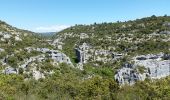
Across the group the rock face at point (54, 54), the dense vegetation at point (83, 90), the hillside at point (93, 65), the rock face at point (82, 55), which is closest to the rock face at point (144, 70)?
the hillside at point (93, 65)

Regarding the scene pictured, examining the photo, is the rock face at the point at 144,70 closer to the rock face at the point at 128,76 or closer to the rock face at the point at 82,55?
the rock face at the point at 128,76

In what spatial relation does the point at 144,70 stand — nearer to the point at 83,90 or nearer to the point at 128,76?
the point at 128,76

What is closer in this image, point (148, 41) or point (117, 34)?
point (148, 41)

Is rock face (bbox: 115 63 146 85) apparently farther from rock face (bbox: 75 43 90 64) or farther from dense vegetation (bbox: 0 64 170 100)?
rock face (bbox: 75 43 90 64)

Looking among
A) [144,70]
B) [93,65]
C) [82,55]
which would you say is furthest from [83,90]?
[82,55]

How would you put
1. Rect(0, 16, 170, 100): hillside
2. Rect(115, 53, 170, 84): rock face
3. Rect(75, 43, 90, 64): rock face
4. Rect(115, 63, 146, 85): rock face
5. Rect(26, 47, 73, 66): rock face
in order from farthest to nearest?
1. Rect(75, 43, 90, 64): rock face
2. Rect(26, 47, 73, 66): rock face
3. Rect(115, 53, 170, 84): rock face
4. Rect(115, 63, 146, 85): rock face
5. Rect(0, 16, 170, 100): hillside

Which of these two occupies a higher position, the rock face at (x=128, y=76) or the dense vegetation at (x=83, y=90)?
the dense vegetation at (x=83, y=90)

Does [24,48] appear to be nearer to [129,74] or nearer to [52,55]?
[52,55]

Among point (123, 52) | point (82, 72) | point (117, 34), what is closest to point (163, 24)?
point (117, 34)

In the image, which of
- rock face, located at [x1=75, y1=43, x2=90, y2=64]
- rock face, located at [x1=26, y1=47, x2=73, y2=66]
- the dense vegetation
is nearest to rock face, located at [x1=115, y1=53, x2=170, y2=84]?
rock face, located at [x1=26, y1=47, x2=73, y2=66]
